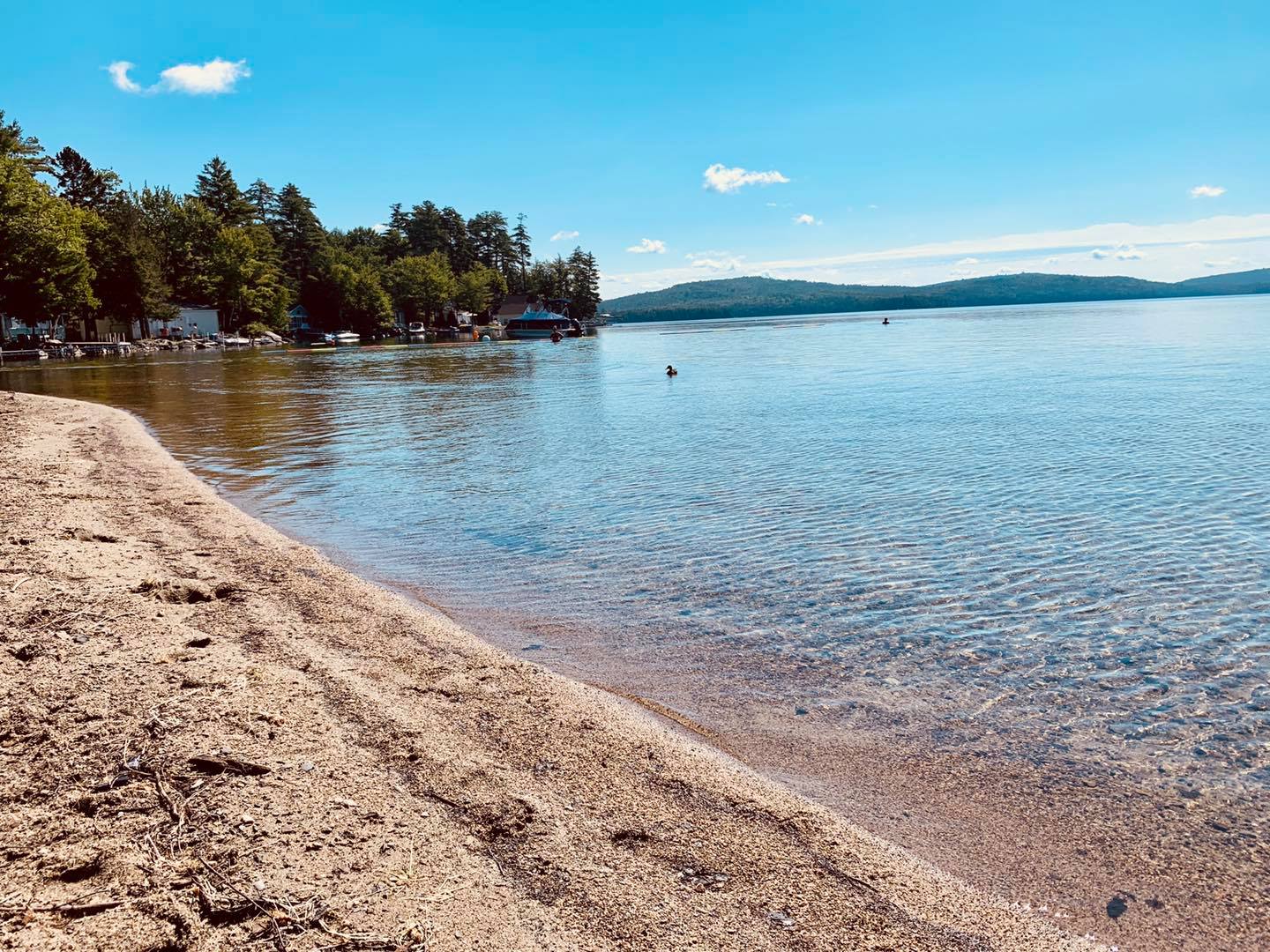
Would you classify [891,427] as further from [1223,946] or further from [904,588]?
[1223,946]

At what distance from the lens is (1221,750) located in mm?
5211

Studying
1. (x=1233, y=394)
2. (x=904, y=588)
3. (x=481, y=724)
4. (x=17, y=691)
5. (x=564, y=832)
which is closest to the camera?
(x=564, y=832)

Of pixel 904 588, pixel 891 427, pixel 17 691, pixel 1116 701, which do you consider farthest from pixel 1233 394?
pixel 17 691

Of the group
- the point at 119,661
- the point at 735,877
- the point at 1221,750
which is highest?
the point at 119,661

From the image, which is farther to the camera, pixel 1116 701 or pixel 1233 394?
pixel 1233 394

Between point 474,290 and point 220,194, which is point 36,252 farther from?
point 474,290

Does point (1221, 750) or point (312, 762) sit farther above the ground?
point (312, 762)

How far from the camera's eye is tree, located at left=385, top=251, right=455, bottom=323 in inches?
5349

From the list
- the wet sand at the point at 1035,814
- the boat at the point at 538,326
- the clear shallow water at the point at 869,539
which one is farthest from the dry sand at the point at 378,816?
the boat at the point at 538,326

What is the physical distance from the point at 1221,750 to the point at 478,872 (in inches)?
185

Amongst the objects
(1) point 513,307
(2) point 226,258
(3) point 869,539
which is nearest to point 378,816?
(3) point 869,539

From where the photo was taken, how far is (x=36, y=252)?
5781 centimetres

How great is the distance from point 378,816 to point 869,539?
26.5 ft

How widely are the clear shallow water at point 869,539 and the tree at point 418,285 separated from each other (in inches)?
4436
